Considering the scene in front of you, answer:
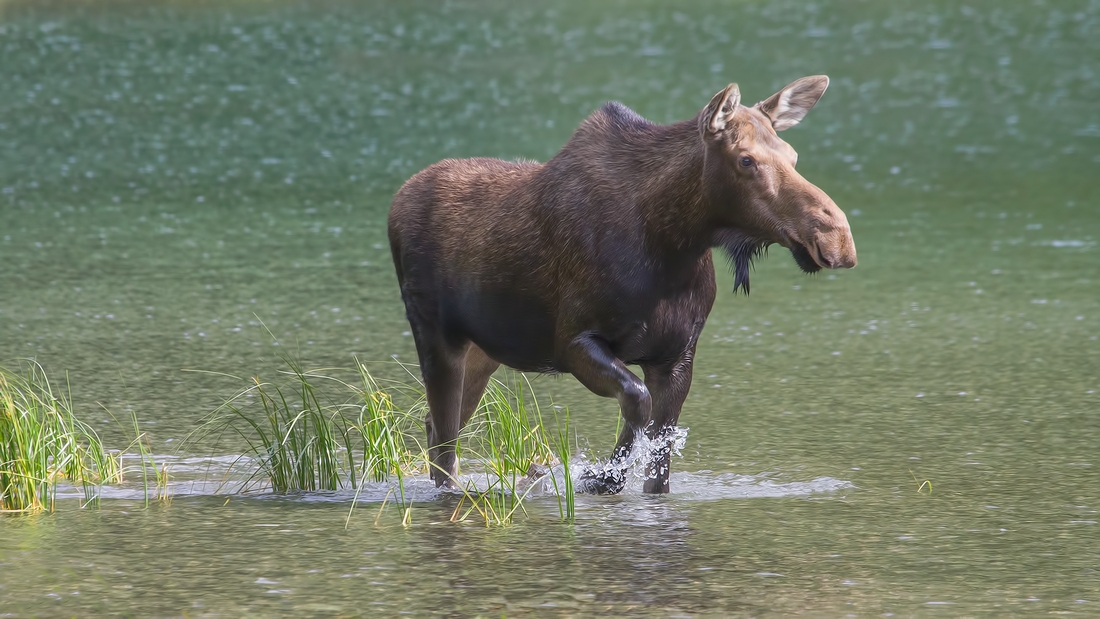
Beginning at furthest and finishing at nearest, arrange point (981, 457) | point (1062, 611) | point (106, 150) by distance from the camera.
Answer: point (106, 150), point (981, 457), point (1062, 611)

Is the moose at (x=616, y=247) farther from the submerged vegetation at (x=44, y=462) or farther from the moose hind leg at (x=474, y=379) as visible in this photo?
the submerged vegetation at (x=44, y=462)

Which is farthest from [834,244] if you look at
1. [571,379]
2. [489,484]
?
[571,379]

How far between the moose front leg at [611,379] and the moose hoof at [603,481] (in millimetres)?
271

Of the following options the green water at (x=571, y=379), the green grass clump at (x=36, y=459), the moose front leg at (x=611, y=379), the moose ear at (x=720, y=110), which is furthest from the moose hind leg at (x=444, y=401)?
the moose ear at (x=720, y=110)

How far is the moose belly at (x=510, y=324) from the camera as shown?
7152mm

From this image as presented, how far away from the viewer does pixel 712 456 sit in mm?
8125

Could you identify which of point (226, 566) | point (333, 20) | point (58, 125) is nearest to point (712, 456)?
point (226, 566)

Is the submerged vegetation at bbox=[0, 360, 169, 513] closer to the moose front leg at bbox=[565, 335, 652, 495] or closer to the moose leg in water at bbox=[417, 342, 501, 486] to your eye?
the moose leg in water at bbox=[417, 342, 501, 486]

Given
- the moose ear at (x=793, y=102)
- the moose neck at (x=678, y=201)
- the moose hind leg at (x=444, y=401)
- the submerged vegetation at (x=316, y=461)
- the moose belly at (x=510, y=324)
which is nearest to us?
the moose neck at (x=678, y=201)

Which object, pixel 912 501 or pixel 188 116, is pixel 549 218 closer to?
pixel 912 501

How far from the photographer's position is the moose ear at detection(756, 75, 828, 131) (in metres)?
6.85

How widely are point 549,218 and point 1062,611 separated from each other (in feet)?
8.78

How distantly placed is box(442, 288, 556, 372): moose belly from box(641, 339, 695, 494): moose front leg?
18.4 inches

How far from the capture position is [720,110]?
21.4 feet
